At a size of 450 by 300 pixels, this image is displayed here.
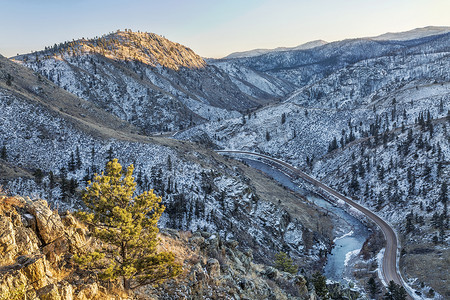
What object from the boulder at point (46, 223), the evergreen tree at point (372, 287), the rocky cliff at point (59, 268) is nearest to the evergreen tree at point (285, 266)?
the evergreen tree at point (372, 287)

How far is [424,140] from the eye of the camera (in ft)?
298

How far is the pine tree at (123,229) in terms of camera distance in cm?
1295

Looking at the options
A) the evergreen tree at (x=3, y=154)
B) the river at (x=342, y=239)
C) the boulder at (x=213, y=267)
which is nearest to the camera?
the boulder at (x=213, y=267)

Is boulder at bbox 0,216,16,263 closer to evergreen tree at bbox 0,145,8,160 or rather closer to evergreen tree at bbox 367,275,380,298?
evergreen tree at bbox 0,145,8,160

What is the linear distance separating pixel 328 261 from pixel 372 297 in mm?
13596

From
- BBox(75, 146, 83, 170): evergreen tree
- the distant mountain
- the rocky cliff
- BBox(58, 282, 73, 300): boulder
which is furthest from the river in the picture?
the distant mountain

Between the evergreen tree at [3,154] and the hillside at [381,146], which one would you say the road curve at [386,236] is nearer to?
the hillside at [381,146]

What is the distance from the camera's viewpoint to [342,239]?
69.2m

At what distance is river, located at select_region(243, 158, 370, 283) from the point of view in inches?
2232

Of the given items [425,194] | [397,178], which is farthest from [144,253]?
[397,178]

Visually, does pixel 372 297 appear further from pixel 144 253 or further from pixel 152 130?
pixel 152 130

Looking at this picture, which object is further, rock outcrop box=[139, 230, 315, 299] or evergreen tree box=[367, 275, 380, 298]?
evergreen tree box=[367, 275, 380, 298]

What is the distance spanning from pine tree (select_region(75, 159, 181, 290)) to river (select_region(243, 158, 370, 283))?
4807 cm

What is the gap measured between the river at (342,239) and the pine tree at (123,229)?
48.1 metres
